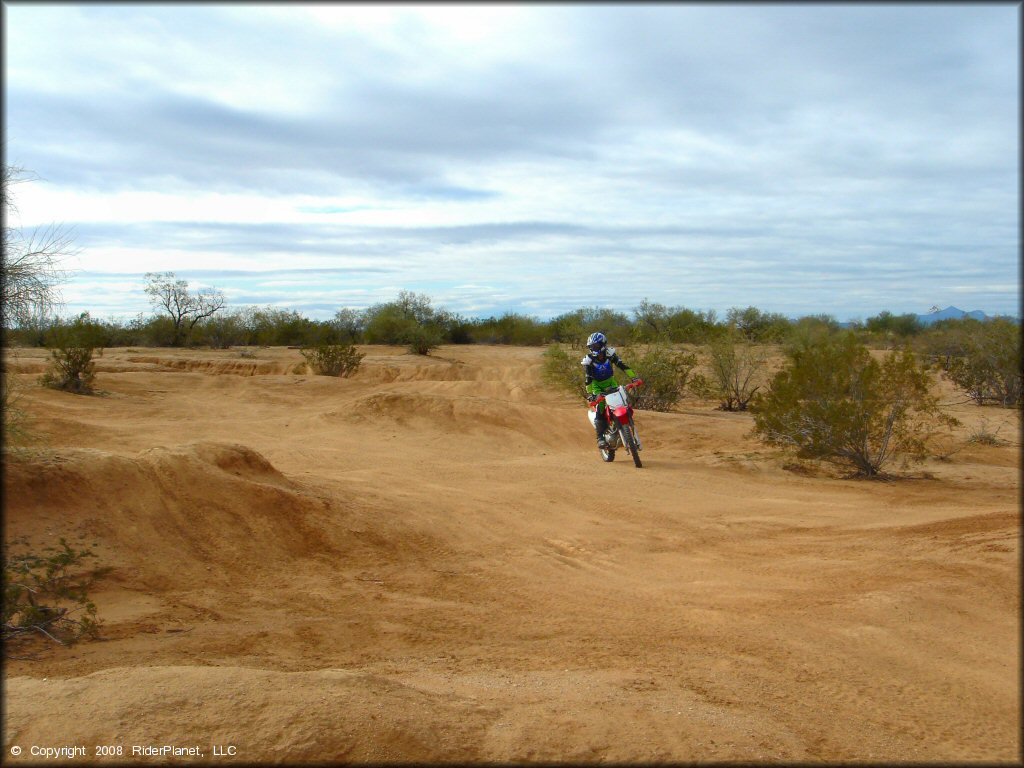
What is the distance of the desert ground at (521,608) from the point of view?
3.62 metres

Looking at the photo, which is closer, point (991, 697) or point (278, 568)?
point (991, 697)

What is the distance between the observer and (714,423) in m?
16.4

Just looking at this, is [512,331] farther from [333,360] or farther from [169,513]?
[169,513]

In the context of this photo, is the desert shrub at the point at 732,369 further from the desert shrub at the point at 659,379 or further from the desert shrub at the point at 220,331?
the desert shrub at the point at 220,331

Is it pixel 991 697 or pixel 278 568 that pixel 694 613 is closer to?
pixel 991 697

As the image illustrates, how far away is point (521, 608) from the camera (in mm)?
6418

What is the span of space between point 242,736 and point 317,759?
→ 1.27ft

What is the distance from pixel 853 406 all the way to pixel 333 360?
2017 cm

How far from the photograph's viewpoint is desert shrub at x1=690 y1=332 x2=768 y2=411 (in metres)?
21.4

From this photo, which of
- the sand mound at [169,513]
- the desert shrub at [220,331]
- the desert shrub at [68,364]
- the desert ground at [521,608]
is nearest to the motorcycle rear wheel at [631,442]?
the desert ground at [521,608]

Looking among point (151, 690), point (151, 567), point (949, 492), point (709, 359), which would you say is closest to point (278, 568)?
point (151, 567)

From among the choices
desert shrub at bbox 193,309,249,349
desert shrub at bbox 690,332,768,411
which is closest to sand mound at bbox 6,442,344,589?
desert shrub at bbox 690,332,768,411

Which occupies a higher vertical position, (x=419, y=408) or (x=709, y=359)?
(x=709, y=359)

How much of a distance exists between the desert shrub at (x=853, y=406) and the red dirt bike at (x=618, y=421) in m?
2.36
